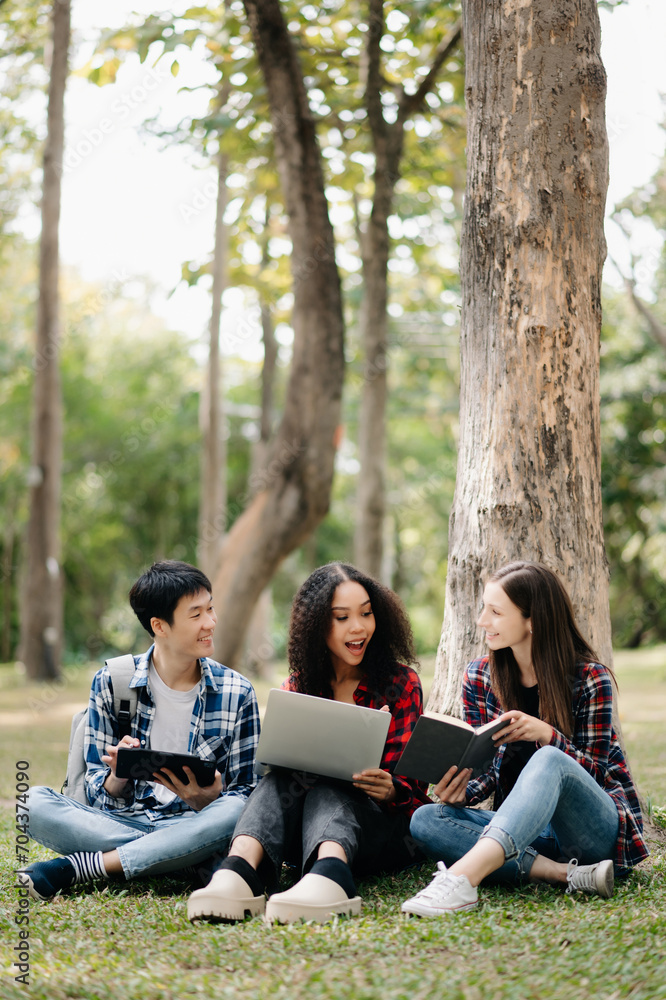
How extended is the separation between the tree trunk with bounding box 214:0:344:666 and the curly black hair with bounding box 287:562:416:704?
12.5 feet

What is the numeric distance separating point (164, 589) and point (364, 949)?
4.41 feet

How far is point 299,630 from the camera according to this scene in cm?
326

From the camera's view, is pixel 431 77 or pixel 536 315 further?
pixel 431 77

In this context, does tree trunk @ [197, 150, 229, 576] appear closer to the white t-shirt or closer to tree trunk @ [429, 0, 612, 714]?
tree trunk @ [429, 0, 612, 714]

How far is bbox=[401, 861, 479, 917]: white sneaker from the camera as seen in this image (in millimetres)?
2604

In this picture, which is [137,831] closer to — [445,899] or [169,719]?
[169,719]

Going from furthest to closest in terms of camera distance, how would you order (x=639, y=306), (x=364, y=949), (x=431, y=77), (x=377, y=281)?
(x=639, y=306) < (x=377, y=281) < (x=431, y=77) < (x=364, y=949)

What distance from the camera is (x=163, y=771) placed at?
2938 mm

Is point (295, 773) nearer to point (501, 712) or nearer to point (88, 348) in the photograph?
point (501, 712)

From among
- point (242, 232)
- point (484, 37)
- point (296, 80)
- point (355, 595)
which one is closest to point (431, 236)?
point (242, 232)

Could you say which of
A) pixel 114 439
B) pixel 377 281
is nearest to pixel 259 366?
pixel 114 439

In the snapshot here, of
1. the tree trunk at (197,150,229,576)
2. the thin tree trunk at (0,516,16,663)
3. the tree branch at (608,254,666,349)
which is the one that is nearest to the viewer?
the tree trunk at (197,150,229,576)

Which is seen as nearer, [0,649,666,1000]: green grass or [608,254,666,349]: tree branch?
[0,649,666,1000]: green grass

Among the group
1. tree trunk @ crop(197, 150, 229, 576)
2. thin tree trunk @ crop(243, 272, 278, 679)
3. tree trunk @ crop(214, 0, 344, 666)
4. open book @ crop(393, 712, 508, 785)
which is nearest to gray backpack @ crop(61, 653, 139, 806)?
open book @ crop(393, 712, 508, 785)
